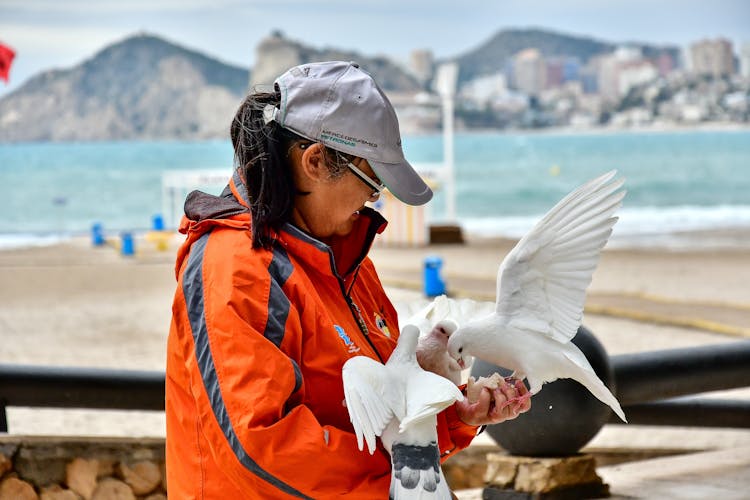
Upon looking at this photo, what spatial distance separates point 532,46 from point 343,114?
116 meters

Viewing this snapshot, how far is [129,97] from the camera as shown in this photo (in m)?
105

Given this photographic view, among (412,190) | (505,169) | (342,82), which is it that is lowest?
(505,169)

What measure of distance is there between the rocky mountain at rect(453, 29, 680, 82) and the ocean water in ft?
25.6

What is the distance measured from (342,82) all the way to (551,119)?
112325 mm

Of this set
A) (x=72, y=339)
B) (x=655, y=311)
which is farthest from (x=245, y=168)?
(x=655, y=311)

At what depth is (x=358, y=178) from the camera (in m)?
1.92

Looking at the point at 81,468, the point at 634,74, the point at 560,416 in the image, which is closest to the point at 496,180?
the point at 560,416

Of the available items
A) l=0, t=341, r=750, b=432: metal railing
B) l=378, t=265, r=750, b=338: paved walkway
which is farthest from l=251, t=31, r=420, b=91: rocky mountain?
l=0, t=341, r=750, b=432: metal railing

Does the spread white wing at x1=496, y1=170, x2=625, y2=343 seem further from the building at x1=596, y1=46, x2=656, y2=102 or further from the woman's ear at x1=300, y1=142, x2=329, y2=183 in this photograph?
the building at x1=596, y1=46, x2=656, y2=102

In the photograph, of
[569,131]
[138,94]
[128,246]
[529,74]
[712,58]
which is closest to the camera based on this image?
[128,246]

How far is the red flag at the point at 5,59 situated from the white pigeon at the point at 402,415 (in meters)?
7.80

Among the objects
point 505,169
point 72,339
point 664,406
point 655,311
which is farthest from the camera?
point 505,169

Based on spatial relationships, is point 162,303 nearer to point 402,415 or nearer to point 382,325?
point 382,325

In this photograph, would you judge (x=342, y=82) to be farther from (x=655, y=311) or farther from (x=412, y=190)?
(x=655, y=311)
